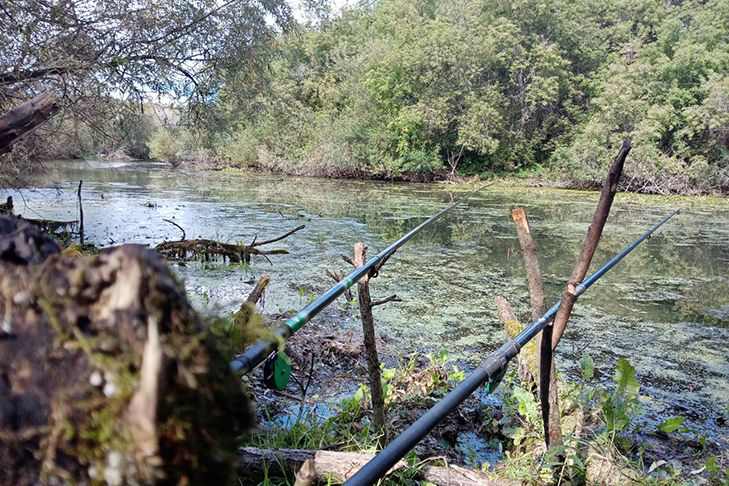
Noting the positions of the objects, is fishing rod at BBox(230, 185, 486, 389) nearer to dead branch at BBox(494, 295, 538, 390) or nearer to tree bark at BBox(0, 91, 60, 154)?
tree bark at BBox(0, 91, 60, 154)

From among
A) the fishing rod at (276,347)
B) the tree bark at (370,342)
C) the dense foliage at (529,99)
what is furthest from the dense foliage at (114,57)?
the dense foliage at (529,99)

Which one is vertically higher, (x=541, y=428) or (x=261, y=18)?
(x=261, y=18)

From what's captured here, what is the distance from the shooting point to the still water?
415 centimetres

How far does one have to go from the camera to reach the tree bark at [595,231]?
1.81 meters

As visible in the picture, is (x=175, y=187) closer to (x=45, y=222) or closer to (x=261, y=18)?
(x=45, y=222)

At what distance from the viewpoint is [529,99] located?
25.0 meters

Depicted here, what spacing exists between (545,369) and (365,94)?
2605 centimetres

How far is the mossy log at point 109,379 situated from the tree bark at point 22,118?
2.05 m

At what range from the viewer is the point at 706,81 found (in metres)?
21.1

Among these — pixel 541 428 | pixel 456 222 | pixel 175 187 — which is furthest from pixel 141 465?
pixel 175 187

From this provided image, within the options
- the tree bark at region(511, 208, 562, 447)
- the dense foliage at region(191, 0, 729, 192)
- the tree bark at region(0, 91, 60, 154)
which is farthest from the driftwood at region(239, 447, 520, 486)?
the dense foliage at region(191, 0, 729, 192)

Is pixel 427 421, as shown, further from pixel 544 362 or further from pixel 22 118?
pixel 22 118

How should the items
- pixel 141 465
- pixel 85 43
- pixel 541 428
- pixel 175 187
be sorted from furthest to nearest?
pixel 175 187
pixel 85 43
pixel 541 428
pixel 141 465

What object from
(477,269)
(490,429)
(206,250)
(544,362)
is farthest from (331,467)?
(477,269)
